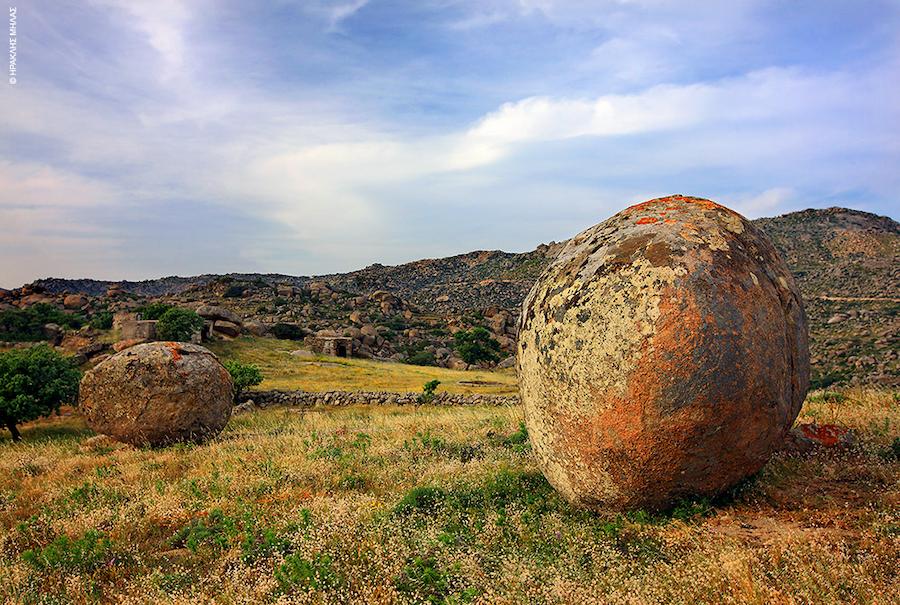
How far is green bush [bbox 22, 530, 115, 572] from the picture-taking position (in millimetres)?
5449

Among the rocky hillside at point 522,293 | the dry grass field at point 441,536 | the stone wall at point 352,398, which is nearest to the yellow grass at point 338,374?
the stone wall at point 352,398

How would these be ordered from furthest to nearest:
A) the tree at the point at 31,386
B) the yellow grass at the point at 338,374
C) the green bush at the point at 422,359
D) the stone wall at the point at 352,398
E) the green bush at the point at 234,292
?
1. the green bush at the point at 234,292
2. the green bush at the point at 422,359
3. the yellow grass at the point at 338,374
4. the stone wall at the point at 352,398
5. the tree at the point at 31,386

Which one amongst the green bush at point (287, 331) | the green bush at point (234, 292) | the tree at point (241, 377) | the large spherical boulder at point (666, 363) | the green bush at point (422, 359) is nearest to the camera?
the large spherical boulder at point (666, 363)

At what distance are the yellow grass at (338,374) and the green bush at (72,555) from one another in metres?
22.0

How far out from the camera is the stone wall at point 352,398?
23859mm

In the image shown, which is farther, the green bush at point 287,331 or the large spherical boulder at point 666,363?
the green bush at point 287,331

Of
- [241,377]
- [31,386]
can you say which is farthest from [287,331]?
[31,386]

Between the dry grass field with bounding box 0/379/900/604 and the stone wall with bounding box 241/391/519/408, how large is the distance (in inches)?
590

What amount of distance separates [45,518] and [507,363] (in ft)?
131

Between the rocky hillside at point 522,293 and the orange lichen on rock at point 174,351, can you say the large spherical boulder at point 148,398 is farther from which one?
the rocky hillside at point 522,293

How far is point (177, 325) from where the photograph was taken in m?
32.9

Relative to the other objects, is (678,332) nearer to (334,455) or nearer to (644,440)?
(644,440)

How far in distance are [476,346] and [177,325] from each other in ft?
76.0

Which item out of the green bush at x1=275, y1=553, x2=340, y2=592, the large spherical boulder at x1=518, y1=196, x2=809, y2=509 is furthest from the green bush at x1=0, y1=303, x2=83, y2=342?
the large spherical boulder at x1=518, y1=196, x2=809, y2=509
